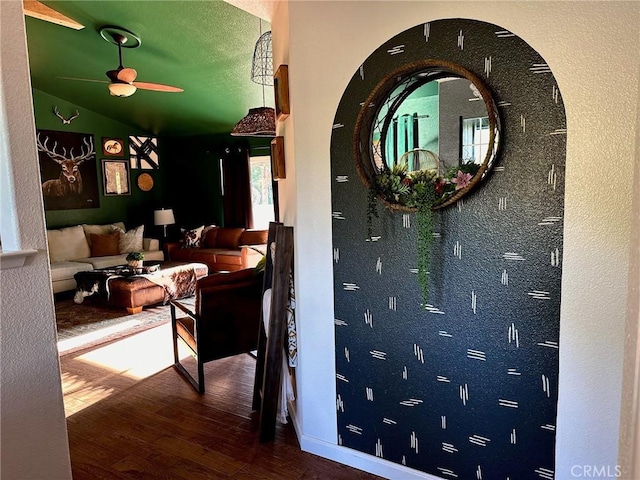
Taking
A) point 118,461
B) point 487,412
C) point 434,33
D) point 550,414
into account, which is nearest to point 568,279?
point 550,414

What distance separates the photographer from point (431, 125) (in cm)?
182

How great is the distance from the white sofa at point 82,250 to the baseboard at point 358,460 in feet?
15.2

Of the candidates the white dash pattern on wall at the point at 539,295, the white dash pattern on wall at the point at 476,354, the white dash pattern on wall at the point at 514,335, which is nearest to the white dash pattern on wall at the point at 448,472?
the white dash pattern on wall at the point at 476,354

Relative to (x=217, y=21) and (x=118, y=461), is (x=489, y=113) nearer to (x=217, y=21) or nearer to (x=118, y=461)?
(x=118, y=461)

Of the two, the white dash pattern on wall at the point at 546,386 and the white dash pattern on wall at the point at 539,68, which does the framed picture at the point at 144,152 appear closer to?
the white dash pattern on wall at the point at 539,68

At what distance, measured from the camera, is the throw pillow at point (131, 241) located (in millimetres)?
6930

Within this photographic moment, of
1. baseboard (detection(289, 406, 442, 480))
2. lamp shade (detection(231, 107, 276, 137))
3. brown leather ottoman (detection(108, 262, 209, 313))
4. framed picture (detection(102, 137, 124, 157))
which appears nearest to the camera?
baseboard (detection(289, 406, 442, 480))

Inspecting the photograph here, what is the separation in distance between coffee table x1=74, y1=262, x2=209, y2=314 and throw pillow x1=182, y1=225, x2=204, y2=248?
1.72 meters

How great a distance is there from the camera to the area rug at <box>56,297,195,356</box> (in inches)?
163

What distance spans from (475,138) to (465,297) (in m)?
0.64

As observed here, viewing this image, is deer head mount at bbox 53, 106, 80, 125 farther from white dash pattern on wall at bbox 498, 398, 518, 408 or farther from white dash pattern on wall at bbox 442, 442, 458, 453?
white dash pattern on wall at bbox 498, 398, 518, 408

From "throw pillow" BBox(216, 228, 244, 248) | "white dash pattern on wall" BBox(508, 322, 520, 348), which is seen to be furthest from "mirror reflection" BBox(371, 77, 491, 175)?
"throw pillow" BBox(216, 228, 244, 248)

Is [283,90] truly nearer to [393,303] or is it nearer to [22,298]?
[393,303]

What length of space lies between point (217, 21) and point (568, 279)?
3.75m
